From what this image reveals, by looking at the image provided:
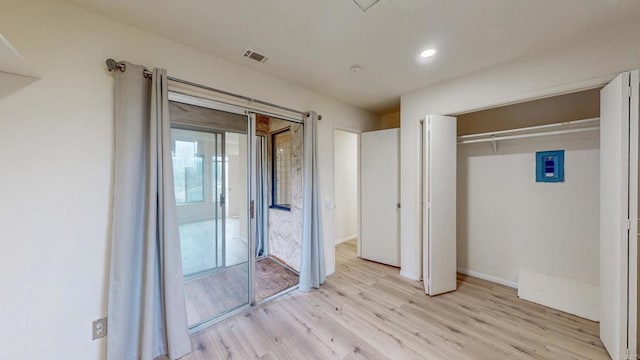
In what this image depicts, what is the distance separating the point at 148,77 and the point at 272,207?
2.50 meters

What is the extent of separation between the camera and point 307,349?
1.87m

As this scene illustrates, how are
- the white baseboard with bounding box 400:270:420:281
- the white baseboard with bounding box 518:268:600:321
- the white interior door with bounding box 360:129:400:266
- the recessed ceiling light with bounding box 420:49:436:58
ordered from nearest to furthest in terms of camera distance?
the recessed ceiling light with bounding box 420:49:436:58 < the white baseboard with bounding box 518:268:600:321 < the white baseboard with bounding box 400:270:420:281 < the white interior door with bounding box 360:129:400:266

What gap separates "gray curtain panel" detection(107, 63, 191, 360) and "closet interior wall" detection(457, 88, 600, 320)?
365 centimetres

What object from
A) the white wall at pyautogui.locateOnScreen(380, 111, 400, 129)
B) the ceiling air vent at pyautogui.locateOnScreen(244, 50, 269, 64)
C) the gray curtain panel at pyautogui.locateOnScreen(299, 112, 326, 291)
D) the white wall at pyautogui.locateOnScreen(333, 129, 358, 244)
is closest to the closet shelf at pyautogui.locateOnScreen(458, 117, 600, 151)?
the white wall at pyautogui.locateOnScreen(380, 111, 400, 129)

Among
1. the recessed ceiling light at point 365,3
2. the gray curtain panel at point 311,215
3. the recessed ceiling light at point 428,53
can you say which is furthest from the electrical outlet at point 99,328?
the recessed ceiling light at point 428,53

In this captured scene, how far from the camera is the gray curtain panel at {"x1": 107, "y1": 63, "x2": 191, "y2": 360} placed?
5.17 ft

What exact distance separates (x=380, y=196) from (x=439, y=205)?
3.33 feet

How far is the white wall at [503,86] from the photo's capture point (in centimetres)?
180

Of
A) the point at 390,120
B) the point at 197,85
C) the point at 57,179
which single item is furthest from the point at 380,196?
the point at 57,179

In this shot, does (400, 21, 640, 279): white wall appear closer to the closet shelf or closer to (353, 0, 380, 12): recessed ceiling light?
the closet shelf

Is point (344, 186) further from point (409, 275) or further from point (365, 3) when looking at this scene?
point (365, 3)

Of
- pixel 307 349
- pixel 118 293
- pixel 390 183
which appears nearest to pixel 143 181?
pixel 118 293

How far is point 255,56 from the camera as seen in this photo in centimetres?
216

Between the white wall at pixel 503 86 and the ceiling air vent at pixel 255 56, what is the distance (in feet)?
6.46
